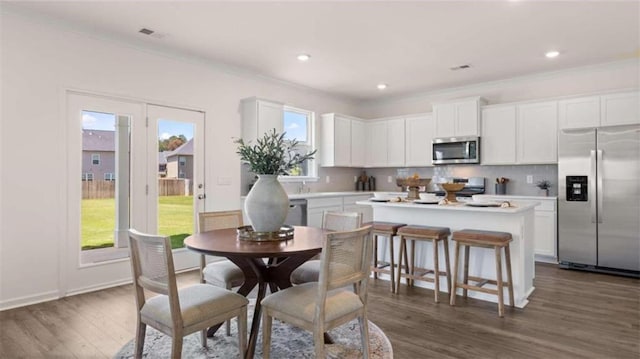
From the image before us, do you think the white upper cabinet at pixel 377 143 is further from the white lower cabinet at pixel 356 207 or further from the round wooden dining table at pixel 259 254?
the round wooden dining table at pixel 259 254

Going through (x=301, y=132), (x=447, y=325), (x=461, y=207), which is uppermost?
(x=301, y=132)

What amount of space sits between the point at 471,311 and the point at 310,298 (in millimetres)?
1810

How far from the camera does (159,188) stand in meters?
4.34

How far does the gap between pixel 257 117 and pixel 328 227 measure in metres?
2.42

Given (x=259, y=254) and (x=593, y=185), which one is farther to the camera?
(x=593, y=185)

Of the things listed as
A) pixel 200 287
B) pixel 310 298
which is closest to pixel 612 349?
pixel 310 298

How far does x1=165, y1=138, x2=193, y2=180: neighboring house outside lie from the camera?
4.44 meters

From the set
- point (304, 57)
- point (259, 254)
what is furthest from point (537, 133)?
point (259, 254)

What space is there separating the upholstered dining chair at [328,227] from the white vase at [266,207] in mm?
467

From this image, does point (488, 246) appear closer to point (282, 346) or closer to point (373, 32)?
point (282, 346)

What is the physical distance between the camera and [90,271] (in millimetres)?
3785

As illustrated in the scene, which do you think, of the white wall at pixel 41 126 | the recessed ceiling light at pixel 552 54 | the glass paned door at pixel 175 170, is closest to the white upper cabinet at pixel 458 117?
the recessed ceiling light at pixel 552 54

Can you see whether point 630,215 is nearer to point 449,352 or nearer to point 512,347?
point 512,347

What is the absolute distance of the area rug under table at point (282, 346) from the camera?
239 cm
